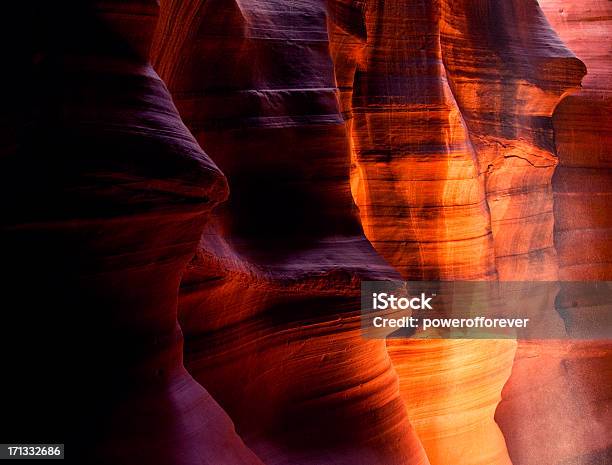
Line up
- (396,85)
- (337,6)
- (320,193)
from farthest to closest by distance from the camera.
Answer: (396,85) → (337,6) → (320,193)

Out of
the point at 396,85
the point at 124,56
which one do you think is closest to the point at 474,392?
the point at 396,85

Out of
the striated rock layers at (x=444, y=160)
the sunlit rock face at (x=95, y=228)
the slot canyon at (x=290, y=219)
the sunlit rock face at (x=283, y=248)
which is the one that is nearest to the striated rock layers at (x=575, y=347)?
the slot canyon at (x=290, y=219)

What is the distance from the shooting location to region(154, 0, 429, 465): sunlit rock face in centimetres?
434

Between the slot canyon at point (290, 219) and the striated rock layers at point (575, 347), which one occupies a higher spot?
the slot canyon at point (290, 219)

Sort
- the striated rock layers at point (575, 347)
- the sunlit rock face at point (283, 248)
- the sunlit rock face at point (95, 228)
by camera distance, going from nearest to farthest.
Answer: the sunlit rock face at point (95, 228)
the sunlit rock face at point (283, 248)
the striated rock layers at point (575, 347)

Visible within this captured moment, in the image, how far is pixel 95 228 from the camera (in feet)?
8.04

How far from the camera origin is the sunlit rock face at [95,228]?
241cm

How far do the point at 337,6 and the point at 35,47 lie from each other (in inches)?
146

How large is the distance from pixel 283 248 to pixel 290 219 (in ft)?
0.83

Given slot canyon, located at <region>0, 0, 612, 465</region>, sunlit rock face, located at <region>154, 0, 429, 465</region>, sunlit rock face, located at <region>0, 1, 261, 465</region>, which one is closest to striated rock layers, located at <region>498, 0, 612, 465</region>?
slot canyon, located at <region>0, 0, 612, 465</region>

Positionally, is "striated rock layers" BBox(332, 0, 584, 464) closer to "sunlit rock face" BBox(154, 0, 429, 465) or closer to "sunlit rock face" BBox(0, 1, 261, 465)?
"sunlit rock face" BBox(154, 0, 429, 465)

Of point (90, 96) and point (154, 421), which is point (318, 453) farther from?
point (90, 96)

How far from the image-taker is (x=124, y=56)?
2.69 m

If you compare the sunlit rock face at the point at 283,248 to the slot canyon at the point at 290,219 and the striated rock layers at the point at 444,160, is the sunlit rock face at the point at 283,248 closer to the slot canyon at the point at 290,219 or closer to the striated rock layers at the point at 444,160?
the slot canyon at the point at 290,219
